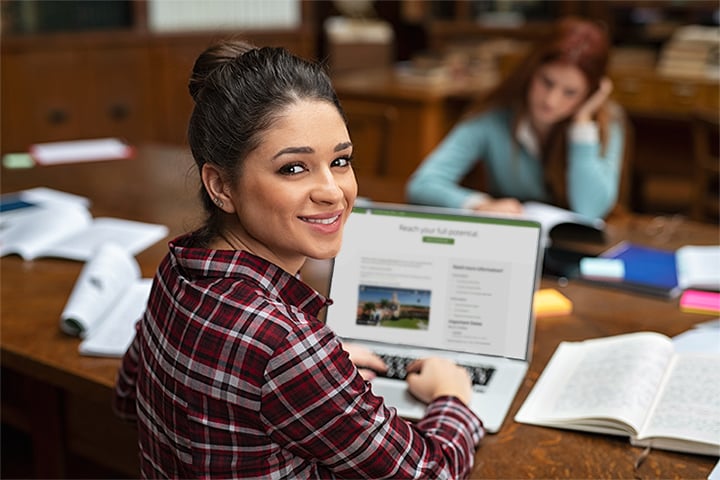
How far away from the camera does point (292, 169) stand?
1027 millimetres

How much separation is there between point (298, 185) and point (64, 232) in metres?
1.32

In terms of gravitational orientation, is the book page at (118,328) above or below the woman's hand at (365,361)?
below

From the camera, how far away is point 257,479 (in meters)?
1.00

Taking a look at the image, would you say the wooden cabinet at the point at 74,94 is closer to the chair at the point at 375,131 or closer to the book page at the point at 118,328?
the chair at the point at 375,131

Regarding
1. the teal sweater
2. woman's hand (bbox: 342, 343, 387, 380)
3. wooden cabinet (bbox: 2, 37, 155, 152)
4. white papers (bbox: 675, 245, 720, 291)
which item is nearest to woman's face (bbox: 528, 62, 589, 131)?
the teal sweater

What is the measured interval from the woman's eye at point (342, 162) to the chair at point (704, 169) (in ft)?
6.87

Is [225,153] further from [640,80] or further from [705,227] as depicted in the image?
[640,80]

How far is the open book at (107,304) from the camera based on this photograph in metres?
1.59

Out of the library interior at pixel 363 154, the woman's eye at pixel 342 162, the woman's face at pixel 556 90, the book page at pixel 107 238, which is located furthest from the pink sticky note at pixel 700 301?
the book page at pixel 107 238

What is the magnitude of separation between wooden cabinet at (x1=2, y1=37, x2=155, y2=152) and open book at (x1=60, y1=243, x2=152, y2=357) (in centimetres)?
243

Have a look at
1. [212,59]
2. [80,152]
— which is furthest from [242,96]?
[80,152]

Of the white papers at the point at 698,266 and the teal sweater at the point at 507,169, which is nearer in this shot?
the white papers at the point at 698,266

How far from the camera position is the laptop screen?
1.39 m

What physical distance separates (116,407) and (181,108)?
12.0 ft
